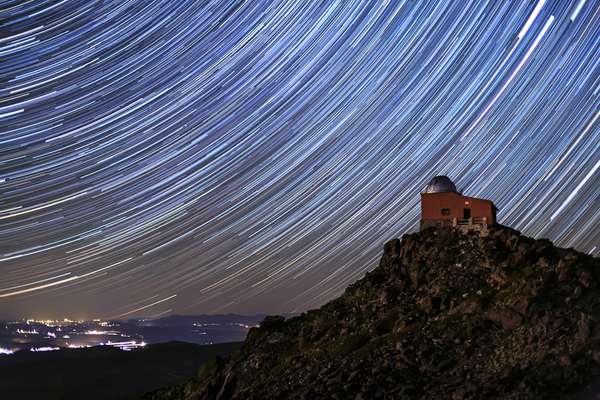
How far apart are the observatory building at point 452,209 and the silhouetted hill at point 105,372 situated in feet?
135

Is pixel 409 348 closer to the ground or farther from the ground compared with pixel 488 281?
closer to the ground

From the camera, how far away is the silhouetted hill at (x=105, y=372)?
7862 centimetres

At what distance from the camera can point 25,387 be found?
290ft

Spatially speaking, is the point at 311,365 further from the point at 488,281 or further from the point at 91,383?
the point at 91,383

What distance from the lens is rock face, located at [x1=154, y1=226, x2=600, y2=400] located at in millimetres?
33125

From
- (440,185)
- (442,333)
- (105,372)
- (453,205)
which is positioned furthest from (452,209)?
(105,372)

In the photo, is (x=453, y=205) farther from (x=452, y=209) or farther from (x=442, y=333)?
(x=442, y=333)

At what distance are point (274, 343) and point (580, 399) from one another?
22459 mm

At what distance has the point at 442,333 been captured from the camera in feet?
125

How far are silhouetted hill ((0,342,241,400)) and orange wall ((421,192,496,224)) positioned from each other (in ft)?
135

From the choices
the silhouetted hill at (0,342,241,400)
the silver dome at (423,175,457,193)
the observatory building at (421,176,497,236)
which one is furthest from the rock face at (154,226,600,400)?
the silhouetted hill at (0,342,241,400)

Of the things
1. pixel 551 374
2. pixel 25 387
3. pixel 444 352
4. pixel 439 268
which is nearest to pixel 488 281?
pixel 439 268

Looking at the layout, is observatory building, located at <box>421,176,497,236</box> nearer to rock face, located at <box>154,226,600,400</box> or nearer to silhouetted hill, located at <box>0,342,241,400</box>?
rock face, located at <box>154,226,600,400</box>

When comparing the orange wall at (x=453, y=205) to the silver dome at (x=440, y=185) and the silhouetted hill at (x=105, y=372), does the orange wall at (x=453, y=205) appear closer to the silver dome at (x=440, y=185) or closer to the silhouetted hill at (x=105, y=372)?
the silver dome at (x=440, y=185)
